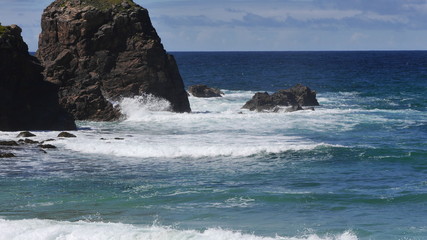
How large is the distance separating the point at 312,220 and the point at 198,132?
67.7 feet

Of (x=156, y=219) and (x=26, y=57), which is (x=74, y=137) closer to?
(x=26, y=57)

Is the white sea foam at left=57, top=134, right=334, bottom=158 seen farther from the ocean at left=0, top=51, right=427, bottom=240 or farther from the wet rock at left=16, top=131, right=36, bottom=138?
the wet rock at left=16, top=131, right=36, bottom=138

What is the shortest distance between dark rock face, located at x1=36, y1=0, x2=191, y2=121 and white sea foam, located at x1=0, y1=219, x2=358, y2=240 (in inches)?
1120

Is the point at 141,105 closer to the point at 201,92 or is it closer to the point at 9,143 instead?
the point at 9,143

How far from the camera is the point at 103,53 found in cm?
4869

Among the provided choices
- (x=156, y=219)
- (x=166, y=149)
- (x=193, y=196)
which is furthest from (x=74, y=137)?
(x=156, y=219)

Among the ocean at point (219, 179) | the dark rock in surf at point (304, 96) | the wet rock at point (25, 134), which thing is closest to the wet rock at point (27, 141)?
the ocean at point (219, 179)

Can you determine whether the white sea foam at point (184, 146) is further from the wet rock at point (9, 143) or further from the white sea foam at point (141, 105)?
the white sea foam at point (141, 105)

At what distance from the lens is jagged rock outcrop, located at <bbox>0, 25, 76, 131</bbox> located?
1537 inches

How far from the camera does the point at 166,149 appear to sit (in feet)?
111

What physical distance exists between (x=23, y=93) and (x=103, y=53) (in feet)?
31.6

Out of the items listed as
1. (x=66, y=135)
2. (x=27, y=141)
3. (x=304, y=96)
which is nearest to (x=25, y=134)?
(x=27, y=141)

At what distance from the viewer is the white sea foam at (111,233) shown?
1875cm

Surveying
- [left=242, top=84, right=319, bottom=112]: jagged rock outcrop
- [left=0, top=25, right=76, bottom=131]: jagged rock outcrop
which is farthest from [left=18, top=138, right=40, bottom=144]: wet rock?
[left=242, top=84, right=319, bottom=112]: jagged rock outcrop
